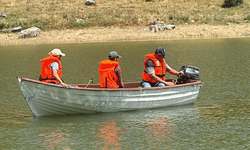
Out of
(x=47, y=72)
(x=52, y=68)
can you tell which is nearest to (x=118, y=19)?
(x=47, y=72)

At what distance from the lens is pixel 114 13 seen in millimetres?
59750

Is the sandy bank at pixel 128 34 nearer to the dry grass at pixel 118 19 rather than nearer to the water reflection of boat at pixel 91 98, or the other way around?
the dry grass at pixel 118 19

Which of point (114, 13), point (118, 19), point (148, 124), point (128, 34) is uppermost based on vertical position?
point (148, 124)

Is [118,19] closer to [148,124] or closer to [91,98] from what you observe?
[91,98]

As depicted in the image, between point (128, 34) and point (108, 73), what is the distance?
1424 inches

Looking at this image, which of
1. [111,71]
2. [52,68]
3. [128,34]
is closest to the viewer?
[52,68]

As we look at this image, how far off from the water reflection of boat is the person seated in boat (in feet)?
A: 1.17

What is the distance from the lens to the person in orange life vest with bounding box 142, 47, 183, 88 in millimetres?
16750

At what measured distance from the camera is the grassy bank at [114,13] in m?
56.2

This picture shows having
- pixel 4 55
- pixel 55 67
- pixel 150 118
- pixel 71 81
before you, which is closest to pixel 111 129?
pixel 150 118

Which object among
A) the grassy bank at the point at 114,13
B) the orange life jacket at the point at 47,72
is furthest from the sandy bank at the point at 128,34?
the orange life jacket at the point at 47,72

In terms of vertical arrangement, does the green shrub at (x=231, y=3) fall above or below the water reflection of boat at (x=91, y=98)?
below

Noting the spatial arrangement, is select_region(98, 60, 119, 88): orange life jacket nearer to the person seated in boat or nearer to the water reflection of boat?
the person seated in boat

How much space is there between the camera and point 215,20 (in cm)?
5634
